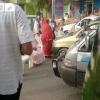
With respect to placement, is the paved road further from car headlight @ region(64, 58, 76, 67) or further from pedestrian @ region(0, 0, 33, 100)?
pedestrian @ region(0, 0, 33, 100)

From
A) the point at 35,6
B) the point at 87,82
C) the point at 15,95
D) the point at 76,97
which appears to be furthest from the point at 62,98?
the point at 35,6

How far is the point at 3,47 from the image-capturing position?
10.9 feet

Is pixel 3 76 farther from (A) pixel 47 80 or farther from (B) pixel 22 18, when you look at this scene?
(A) pixel 47 80

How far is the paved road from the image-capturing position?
8407 mm

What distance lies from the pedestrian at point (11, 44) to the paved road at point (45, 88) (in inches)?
190

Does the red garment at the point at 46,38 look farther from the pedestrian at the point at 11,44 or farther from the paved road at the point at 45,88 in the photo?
the pedestrian at the point at 11,44

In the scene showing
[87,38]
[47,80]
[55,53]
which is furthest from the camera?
[55,53]

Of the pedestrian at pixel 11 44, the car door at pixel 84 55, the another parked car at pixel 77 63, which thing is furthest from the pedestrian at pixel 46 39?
the pedestrian at pixel 11 44

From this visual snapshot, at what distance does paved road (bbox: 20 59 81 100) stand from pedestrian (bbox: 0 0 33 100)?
4.83 meters

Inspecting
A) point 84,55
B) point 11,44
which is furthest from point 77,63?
point 11,44

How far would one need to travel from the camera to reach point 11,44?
335 cm

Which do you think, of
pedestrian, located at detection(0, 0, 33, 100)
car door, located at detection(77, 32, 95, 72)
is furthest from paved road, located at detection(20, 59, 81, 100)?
pedestrian, located at detection(0, 0, 33, 100)

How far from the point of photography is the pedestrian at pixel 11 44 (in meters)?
3.30

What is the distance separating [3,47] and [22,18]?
28 centimetres
